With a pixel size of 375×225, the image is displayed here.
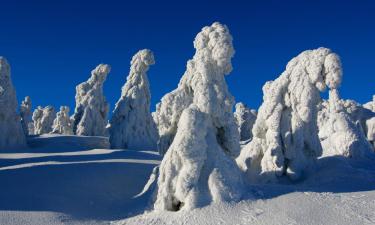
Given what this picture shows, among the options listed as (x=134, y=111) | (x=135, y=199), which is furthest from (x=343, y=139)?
(x=134, y=111)

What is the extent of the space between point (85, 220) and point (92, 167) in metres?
6.32

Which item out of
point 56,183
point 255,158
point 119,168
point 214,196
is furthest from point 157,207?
point 255,158

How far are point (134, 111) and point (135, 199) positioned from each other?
68.4ft

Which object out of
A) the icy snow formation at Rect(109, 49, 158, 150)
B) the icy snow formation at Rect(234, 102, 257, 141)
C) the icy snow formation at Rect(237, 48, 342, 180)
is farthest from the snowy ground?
the icy snow formation at Rect(234, 102, 257, 141)

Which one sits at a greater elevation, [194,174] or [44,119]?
[44,119]

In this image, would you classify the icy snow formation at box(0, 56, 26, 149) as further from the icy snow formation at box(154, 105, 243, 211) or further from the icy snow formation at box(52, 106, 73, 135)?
the icy snow formation at box(154, 105, 243, 211)

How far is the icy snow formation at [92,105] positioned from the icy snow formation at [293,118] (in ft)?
99.9

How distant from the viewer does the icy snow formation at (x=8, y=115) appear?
31611 millimetres

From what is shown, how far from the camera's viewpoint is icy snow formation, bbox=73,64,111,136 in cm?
4628

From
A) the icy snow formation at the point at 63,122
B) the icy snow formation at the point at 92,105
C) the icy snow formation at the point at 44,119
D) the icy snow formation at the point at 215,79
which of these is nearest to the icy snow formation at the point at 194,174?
the icy snow formation at the point at 215,79

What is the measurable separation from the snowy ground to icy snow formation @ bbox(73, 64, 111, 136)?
27.3m

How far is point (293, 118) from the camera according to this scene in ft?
62.0

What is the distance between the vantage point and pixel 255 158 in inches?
776

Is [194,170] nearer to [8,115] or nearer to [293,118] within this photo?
[293,118]
